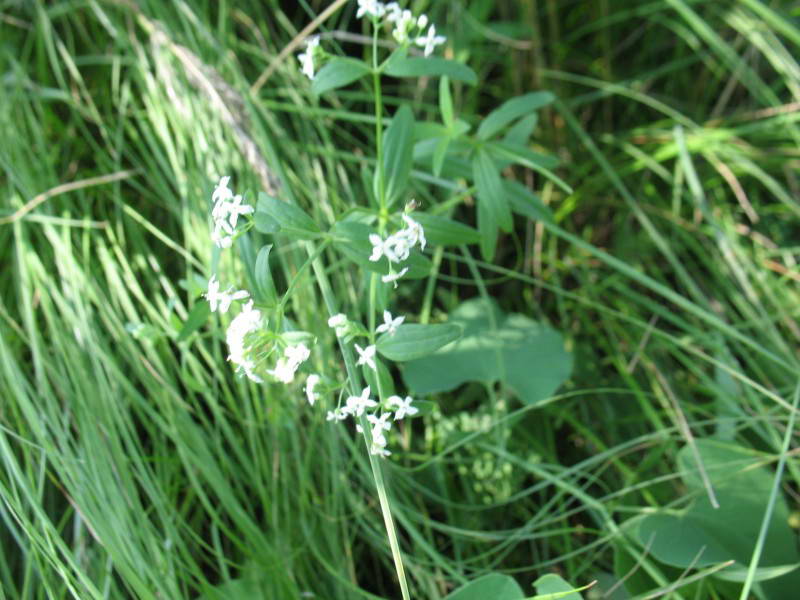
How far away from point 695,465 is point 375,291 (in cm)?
44

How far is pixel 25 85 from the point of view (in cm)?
120

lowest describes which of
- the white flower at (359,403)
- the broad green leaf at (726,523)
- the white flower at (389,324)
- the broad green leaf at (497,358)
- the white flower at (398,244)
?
the broad green leaf at (726,523)

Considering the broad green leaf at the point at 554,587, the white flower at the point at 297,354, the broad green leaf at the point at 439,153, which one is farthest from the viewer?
the broad green leaf at the point at 439,153

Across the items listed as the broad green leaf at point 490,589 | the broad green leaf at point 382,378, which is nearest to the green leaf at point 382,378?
the broad green leaf at point 382,378

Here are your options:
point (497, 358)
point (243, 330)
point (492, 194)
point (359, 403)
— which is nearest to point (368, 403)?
point (359, 403)

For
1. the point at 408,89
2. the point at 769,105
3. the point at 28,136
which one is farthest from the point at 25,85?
the point at 769,105

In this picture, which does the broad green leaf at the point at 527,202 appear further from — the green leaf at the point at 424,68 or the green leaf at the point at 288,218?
the green leaf at the point at 288,218

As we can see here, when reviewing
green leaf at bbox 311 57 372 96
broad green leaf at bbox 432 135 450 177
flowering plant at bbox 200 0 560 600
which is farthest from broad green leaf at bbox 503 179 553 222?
green leaf at bbox 311 57 372 96

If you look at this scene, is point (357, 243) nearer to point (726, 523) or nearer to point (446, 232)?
point (446, 232)

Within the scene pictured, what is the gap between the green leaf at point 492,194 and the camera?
2.89 feet

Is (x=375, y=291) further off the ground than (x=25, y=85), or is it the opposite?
(x=25, y=85)

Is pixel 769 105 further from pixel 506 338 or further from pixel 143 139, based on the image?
pixel 143 139

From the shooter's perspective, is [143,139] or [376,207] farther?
[143,139]

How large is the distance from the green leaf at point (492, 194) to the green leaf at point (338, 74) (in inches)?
7.3
